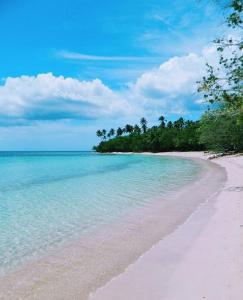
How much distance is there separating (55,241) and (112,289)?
3.87 meters

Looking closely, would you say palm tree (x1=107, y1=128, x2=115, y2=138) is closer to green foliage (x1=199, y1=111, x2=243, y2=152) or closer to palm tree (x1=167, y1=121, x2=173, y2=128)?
palm tree (x1=167, y1=121, x2=173, y2=128)

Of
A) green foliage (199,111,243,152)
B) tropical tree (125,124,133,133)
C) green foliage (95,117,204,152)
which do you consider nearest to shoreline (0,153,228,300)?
green foliage (199,111,243,152)

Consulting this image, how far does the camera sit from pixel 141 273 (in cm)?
654

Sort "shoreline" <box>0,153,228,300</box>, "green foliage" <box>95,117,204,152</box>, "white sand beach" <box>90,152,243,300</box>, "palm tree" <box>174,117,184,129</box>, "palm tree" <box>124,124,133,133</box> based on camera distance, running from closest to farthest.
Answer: "white sand beach" <box>90,152,243,300</box>
"shoreline" <box>0,153,228,300</box>
"green foliage" <box>95,117,204,152</box>
"palm tree" <box>174,117,184,129</box>
"palm tree" <box>124,124,133,133</box>

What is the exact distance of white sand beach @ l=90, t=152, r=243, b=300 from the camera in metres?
5.45

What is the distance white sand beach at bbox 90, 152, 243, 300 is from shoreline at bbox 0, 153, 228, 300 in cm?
29

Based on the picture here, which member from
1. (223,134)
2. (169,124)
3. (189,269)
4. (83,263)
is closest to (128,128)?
(169,124)

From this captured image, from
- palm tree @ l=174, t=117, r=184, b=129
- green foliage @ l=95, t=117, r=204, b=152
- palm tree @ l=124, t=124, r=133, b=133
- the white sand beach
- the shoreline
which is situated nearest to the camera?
the white sand beach

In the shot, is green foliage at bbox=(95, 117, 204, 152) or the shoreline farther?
green foliage at bbox=(95, 117, 204, 152)

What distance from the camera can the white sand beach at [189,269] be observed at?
545 centimetres

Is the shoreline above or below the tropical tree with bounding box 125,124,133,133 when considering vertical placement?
below

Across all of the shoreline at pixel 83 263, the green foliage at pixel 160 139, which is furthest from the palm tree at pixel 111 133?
the shoreline at pixel 83 263

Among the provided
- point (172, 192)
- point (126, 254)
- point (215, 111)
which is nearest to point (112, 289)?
point (126, 254)

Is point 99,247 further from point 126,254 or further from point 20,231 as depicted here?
point 20,231
